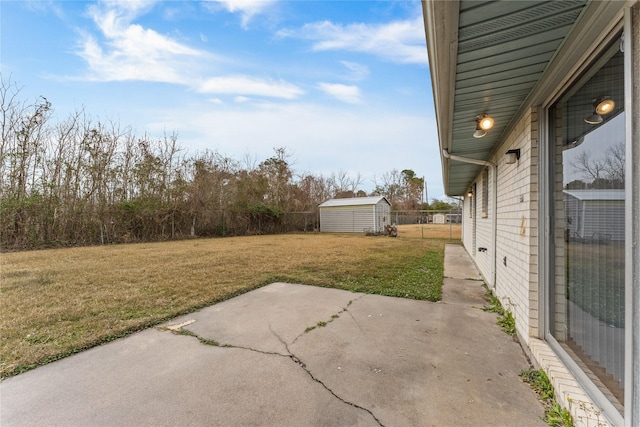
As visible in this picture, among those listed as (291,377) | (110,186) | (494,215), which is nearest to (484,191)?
(494,215)

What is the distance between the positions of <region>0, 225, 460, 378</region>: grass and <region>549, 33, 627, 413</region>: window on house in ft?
7.18

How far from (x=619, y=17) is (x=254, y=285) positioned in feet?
16.0

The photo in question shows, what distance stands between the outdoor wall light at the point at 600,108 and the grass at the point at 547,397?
173 cm

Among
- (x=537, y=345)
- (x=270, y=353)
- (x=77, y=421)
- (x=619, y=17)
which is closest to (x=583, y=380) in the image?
(x=537, y=345)

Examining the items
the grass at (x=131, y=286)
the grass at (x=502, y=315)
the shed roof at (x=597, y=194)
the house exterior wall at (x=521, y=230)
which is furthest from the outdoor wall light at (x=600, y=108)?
the grass at (x=131, y=286)

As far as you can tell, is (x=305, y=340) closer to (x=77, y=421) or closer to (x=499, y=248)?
(x=77, y=421)

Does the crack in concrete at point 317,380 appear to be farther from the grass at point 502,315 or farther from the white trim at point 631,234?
the grass at point 502,315

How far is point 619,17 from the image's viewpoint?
1285mm

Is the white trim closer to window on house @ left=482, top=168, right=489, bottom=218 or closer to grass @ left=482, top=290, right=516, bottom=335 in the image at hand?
grass @ left=482, top=290, right=516, bottom=335

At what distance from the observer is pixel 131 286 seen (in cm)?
461

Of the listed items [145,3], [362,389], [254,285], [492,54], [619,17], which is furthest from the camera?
[145,3]

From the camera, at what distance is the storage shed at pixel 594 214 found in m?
1.39

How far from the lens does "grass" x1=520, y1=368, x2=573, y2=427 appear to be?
1.55 meters

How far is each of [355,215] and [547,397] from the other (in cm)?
1687
